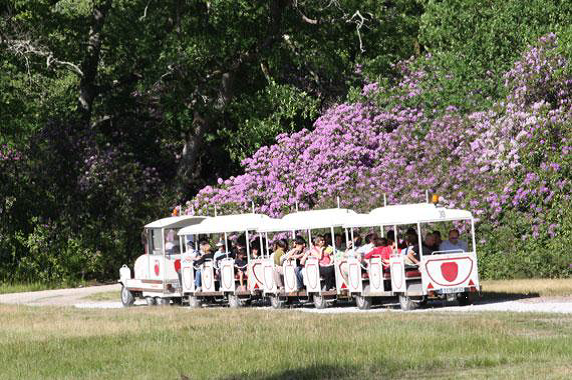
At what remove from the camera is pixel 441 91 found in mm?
37844

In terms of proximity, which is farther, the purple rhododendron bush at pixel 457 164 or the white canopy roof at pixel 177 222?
the white canopy roof at pixel 177 222

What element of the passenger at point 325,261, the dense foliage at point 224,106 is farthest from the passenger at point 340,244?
the dense foliage at point 224,106

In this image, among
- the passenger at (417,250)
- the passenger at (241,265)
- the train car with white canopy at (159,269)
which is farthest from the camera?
the train car with white canopy at (159,269)

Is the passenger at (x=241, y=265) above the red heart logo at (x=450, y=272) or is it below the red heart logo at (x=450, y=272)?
above

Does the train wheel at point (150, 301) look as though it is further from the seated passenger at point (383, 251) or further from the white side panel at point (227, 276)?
the seated passenger at point (383, 251)

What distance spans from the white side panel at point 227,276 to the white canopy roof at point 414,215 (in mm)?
4370

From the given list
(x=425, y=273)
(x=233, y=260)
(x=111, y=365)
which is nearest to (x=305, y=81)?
(x=233, y=260)

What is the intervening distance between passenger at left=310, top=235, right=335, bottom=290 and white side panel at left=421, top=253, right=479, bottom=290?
3036 mm

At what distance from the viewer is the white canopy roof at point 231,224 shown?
29891 mm

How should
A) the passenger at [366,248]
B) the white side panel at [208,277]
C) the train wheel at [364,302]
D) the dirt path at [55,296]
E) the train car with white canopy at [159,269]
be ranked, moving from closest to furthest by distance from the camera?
the train wheel at [364,302] → the passenger at [366,248] → the white side panel at [208,277] → the train car with white canopy at [159,269] → the dirt path at [55,296]

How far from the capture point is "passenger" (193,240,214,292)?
98.1ft

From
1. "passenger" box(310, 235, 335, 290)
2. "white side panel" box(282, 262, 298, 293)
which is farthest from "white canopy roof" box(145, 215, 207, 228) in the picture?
"passenger" box(310, 235, 335, 290)

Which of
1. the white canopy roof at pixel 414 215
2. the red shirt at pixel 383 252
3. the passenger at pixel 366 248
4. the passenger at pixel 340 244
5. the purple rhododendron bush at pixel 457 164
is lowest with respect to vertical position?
the red shirt at pixel 383 252

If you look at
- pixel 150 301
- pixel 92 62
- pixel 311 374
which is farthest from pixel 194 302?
pixel 92 62
